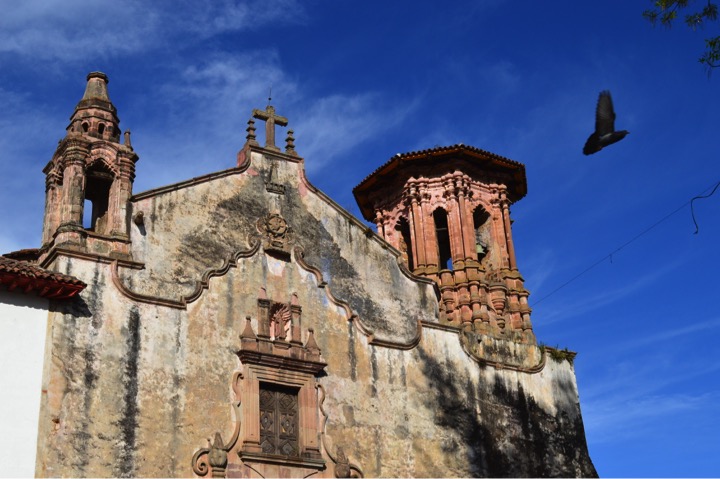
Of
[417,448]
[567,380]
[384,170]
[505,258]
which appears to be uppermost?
[384,170]

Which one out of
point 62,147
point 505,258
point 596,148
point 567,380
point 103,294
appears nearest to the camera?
point 596,148

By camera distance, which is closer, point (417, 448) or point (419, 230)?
point (417, 448)

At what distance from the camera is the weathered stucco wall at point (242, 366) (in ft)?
47.5

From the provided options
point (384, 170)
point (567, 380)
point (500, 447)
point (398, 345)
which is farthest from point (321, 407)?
point (384, 170)

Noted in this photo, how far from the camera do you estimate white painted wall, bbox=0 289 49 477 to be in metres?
13.3

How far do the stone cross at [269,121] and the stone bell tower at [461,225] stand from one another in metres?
3.68

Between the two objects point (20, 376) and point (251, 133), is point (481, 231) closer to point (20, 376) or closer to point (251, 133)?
point (251, 133)

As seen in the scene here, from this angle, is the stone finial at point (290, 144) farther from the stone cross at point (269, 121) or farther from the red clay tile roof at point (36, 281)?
the red clay tile roof at point (36, 281)

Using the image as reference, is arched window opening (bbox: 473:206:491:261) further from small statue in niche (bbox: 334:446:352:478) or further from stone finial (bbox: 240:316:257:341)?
stone finial (bbox: 240:316:257:341)

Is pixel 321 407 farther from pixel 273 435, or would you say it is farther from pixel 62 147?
pixel 62 147

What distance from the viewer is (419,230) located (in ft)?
70.6

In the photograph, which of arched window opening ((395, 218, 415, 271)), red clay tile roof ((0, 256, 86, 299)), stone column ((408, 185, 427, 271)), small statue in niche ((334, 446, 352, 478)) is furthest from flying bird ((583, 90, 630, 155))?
arched window opening ((395, 218, 415, 271))

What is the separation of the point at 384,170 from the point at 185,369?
28.1 ft

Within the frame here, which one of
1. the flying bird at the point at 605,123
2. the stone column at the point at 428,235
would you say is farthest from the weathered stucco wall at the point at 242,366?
the flying bird at the point at 605,123
